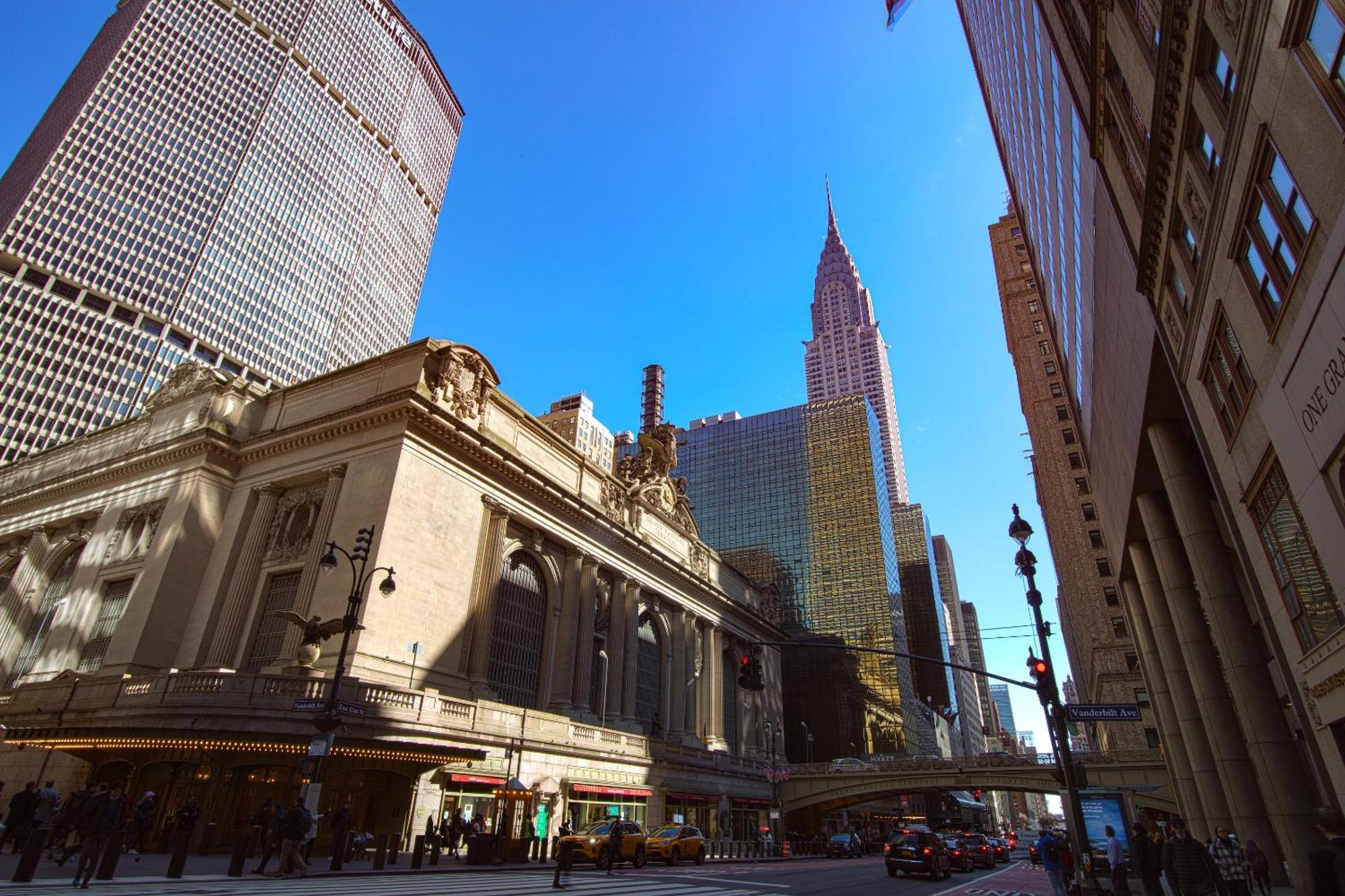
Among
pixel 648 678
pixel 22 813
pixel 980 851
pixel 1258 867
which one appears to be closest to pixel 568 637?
pixel 648 678

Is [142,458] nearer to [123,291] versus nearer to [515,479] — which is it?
[515,479]

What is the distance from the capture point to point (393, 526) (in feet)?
102

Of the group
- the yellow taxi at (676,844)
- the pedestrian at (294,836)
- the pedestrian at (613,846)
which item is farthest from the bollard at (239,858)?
the yellow taxi at (676,844)

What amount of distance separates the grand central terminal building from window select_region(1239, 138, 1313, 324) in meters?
22.5

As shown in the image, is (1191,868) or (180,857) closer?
(1191,868)

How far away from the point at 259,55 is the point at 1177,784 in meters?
150

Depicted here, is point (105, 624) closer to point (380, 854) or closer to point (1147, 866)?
point (380, 854)

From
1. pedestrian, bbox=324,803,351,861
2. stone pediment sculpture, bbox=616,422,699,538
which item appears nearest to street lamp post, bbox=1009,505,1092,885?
pedestrian, bbox=324,803,351,861

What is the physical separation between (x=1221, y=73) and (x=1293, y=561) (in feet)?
30.6

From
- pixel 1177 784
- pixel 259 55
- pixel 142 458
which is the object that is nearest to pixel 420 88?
pixel 259 55

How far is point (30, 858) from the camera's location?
12172mm

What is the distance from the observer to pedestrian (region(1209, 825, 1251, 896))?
1305 cm

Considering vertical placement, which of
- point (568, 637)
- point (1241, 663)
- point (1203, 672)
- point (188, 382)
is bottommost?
point (1241, 663)

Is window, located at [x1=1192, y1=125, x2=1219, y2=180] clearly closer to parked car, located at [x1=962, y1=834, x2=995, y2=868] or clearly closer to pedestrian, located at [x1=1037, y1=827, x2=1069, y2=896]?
pedestrian, located at [x1=1037, y1=827, x2=1069, y2=896]
